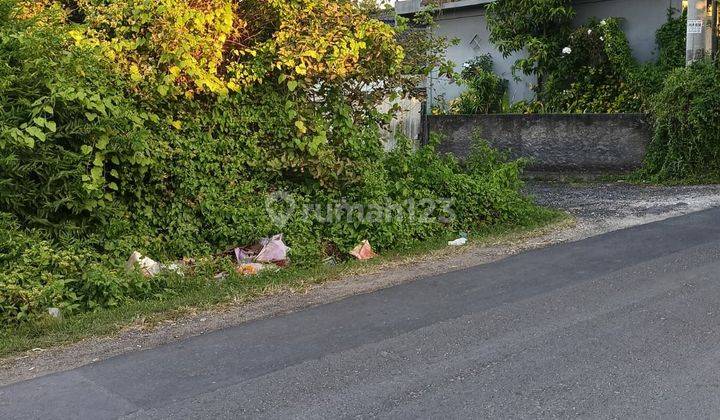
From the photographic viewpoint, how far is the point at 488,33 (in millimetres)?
19344

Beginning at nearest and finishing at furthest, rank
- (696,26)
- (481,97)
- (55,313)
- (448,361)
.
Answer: (448,361), (55,313), (696,26), (481,97)

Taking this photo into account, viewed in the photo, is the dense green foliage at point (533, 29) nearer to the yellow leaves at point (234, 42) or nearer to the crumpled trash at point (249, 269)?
the yellow leaves at point (234, 42)

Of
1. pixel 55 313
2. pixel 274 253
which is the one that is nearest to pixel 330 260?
pixel 274 253

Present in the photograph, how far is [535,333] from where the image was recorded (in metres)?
5.37

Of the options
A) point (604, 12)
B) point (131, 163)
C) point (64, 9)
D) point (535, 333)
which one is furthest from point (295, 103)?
point (604, 12)

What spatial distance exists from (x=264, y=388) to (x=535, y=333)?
6.80ft

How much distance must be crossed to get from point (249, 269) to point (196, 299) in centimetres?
110

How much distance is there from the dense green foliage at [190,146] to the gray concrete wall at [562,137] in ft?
16.7

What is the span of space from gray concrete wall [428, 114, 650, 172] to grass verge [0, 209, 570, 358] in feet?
18.7

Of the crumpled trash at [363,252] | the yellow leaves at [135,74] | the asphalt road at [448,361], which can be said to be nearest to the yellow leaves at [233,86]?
the yellow leaves at [135,74]

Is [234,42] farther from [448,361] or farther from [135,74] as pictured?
[448,361]

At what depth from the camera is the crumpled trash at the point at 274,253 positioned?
8.03m

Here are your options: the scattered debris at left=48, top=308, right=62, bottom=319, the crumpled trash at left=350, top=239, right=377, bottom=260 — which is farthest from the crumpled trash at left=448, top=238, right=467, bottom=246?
the scattered debris at left=48, top=308, right=62, bottom=319

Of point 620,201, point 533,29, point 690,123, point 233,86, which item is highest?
point 533,29
